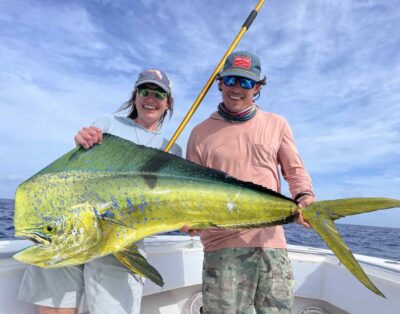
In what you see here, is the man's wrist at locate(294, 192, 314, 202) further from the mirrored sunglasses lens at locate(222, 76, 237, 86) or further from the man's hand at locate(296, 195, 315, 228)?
the mirrored sunglasses lens at locate(222, 76, 237, 86)

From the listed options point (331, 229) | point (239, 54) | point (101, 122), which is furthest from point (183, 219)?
point (239, 54)

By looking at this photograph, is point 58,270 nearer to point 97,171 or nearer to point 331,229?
point 97,171

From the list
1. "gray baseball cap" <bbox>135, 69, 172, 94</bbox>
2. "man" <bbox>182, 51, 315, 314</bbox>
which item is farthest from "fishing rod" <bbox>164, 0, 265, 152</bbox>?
"gray baseball cap" <bbox>135, 69, 172, 94</bbox>

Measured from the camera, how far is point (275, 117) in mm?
2494

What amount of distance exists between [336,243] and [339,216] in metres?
0.13

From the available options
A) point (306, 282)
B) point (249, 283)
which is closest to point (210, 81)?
point (249, 283)

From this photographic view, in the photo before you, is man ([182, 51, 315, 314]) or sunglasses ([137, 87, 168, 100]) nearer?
man ([182, 51, 315, 314])

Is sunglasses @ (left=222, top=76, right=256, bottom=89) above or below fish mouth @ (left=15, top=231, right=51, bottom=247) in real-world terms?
above

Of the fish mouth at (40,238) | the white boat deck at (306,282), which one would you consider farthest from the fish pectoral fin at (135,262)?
the white boat deck at (306,282)

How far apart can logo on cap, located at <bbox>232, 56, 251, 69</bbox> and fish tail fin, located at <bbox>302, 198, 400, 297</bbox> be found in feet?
3.54

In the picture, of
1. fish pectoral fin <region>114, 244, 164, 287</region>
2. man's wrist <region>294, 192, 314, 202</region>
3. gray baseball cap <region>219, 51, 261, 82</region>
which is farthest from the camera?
gray baseball cap <region>219, 51, 261, 82</region>

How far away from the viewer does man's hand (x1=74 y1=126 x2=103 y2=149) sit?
185cm

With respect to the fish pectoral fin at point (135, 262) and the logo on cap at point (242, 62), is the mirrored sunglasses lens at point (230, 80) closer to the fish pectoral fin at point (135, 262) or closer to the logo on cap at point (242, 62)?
the logo on cap at point (242, 62)

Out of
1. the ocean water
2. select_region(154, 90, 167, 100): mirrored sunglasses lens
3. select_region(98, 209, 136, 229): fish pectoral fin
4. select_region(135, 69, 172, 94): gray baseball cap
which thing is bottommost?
the ocean water
